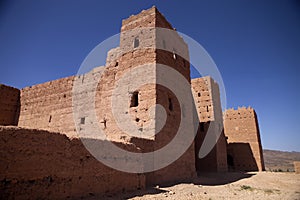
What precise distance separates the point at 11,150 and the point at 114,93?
6986 mm

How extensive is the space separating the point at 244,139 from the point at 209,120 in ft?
19.8

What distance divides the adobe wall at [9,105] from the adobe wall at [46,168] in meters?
12.4

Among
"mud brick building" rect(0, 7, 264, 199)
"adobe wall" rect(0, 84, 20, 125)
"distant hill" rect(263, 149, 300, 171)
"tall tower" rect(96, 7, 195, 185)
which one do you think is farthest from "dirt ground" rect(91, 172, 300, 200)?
"distant hill" rect(263, 149, 300, 171)

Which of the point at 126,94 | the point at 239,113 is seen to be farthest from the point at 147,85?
the point at 239,113

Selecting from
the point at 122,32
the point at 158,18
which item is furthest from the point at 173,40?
the point at 122,32

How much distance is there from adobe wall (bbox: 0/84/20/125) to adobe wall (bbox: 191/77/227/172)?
45.7 feet

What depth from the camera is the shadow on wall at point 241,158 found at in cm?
1809

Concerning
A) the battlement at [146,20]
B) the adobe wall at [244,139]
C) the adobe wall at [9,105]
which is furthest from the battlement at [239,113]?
the adobe wall at [9,105]

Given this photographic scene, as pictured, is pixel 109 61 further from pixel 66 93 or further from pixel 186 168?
pixel 186 168

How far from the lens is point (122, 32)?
11594 millimetres

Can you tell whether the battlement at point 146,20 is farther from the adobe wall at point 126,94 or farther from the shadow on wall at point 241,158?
Answer: the shadow on wall at point 241,158

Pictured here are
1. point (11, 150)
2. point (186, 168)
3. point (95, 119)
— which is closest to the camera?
point (11, 150)

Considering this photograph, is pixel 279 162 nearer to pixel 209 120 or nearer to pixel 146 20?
pixel 209 120

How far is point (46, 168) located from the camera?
173 inches
